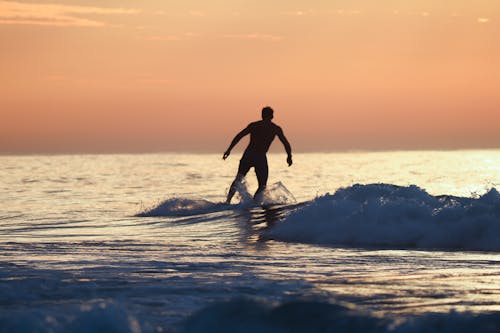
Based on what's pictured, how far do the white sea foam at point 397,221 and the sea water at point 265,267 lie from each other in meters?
0.03

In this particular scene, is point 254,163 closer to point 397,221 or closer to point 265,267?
point 397,221

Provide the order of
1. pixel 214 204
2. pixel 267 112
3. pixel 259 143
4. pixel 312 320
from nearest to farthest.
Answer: pixel 312 320 → pixel 267 112 → pixel 259 143 → pixel 214 204

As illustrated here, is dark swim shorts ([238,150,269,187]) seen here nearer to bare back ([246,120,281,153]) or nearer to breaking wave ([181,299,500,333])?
bare back ([246,120,281,153])

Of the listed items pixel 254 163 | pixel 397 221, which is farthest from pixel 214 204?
pixel 397 221

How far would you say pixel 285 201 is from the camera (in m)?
19.4

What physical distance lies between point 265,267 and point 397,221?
4.27m

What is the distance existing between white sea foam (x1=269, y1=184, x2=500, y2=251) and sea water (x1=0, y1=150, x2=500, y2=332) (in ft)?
0.09

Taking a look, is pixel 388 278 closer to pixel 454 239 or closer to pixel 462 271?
pixel 462 271

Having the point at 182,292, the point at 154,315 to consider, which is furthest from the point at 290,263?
the point at 154,315

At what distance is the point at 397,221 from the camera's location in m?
13.7

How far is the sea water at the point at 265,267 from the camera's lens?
7039 millimetres

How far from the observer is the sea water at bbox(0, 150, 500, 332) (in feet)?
23.1

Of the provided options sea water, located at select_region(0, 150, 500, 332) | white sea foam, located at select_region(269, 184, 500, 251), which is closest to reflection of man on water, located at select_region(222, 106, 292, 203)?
sea water, located at select_region(0, 150, 500, 332)

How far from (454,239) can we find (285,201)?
6.90 m
